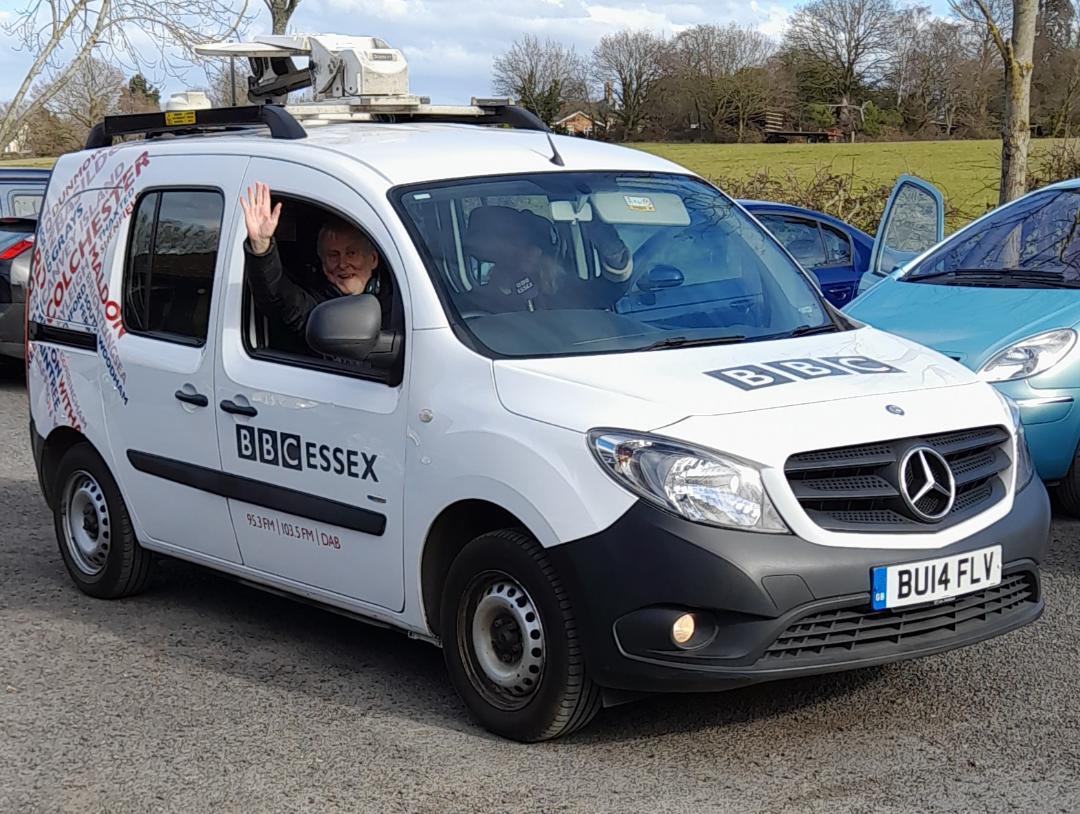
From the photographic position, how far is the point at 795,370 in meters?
4.54

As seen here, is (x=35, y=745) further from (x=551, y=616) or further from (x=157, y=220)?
(x=157, y=220)

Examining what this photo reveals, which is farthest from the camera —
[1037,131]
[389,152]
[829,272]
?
[1037,131]

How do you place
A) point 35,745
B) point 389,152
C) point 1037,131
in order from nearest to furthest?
point 35,745 → point 389,152 → point 1037,131

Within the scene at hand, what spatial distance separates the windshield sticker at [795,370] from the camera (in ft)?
14.4

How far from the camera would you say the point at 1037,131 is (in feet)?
88.5

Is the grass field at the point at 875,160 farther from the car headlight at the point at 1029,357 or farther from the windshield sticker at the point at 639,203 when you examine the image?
the windshield sticker at the point at 639,203

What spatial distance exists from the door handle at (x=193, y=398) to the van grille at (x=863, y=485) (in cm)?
237

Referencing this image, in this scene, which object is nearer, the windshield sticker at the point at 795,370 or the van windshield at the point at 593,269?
the windshield sticker at the point at 795,370

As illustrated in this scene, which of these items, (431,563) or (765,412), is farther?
(431,563)

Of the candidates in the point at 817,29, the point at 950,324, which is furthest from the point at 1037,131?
the point at 817,29

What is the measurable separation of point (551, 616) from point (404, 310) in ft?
3.74

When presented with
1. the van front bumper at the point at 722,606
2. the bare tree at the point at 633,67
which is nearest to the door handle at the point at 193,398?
the van front bumper at the point at 722,606

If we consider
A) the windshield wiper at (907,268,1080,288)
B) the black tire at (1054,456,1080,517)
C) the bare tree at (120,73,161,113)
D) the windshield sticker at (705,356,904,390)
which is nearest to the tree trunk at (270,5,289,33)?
the bare tree at (120,73,161,113)

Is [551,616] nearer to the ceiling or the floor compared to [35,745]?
nearer to the ceiling
